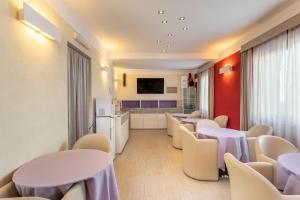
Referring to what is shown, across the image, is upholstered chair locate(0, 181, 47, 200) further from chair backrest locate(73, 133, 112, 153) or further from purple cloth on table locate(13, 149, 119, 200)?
chair backrest locate(73, 133, 112, 153)

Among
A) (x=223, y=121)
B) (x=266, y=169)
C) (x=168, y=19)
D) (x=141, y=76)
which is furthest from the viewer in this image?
(x=141, y=76)

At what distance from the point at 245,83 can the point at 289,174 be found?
270 cm

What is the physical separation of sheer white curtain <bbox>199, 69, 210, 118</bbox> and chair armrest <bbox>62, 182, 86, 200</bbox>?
5.56m

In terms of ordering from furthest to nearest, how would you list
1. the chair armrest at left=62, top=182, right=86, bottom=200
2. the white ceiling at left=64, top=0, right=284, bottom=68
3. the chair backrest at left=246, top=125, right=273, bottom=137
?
the chair backrest at left=246, top=125, right=273, bottom=137 → the white ceiling at left=64, top=0, right=284, bottom=68 → the chair armrest at left=62, top=182, right=86, bottom=200

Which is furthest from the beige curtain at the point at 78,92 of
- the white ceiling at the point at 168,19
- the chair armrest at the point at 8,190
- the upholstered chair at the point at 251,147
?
the upholstered chair at the point at 251,147

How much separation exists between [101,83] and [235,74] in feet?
10.5

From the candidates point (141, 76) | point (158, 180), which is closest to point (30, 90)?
point (158, 180)

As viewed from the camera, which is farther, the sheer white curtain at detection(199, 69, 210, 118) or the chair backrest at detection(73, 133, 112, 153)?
the sheer white curtain at detection(199, 69, 210, 118)

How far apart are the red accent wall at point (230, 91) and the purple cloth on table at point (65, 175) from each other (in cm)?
360

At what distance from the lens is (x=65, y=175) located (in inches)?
62.9

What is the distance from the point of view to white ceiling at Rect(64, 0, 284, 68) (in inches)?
105

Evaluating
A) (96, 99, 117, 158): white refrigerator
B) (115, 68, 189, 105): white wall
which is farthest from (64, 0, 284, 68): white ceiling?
(115, 68, 189, 105): white wall

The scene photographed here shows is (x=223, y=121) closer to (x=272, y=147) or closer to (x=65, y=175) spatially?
(x=272, y=147)

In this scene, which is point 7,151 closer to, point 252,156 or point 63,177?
point 63,177
